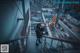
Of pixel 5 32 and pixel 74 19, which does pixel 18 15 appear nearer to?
pixel 5 32

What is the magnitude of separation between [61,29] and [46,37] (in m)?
0.15

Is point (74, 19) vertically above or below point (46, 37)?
above

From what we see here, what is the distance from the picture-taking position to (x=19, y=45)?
1.97 meters

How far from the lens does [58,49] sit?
1996 mm

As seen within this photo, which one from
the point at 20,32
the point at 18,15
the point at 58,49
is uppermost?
the point at 18,15

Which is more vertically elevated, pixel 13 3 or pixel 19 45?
pixel 13 3

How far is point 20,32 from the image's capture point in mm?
1964

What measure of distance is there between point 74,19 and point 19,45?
0.54 metres

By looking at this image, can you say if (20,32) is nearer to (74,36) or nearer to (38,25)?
(38,25)

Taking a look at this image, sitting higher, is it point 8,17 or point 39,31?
point 8,17

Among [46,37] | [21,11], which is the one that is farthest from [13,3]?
[46,37]

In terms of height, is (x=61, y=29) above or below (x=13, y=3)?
below

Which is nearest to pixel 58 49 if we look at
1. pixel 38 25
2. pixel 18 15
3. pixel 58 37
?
pixel 58 37

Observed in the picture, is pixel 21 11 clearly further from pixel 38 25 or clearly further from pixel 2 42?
pixel 2 42
